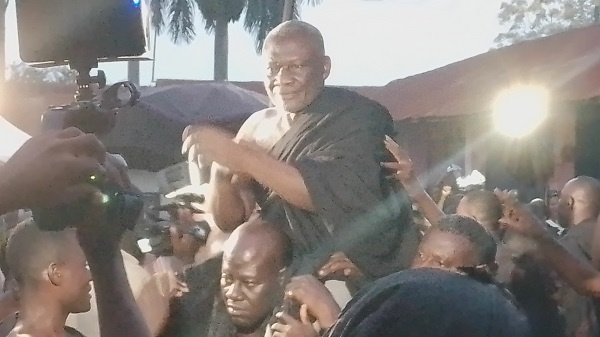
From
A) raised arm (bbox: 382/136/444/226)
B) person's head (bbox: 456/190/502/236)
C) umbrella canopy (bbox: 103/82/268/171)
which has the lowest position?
umbrella canopy (bbox: 103/82/268/171)

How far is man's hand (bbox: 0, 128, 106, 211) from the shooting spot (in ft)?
3.02

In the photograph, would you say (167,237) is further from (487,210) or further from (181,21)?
(181,21)

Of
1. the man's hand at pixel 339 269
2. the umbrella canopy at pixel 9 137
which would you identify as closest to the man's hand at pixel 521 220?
the man's hand at pixel 339 269

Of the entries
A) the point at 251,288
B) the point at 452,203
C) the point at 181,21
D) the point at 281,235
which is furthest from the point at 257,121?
the point at 181,21

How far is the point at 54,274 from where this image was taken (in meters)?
1.77

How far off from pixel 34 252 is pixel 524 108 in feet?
13.6

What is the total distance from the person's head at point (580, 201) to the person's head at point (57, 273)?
1.97m

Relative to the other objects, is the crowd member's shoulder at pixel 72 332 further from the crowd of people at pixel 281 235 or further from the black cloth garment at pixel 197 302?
the black cloth garment at pixel 197 302

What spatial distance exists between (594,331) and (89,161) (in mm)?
2058

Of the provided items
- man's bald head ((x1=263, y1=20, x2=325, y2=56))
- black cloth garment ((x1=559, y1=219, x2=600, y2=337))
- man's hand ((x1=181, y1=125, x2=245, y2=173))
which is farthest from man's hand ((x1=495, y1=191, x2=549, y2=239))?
man's hand ((x1=181, y1=125, x2=245, y2=173))

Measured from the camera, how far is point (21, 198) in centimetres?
93

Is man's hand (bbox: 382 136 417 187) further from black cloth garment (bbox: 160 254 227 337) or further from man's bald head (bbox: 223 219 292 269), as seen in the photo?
black cloth garment (bbox: 160 254 227 337)

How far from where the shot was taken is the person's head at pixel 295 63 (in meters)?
1.78

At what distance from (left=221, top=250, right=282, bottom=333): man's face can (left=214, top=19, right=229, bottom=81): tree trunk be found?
7.57m
